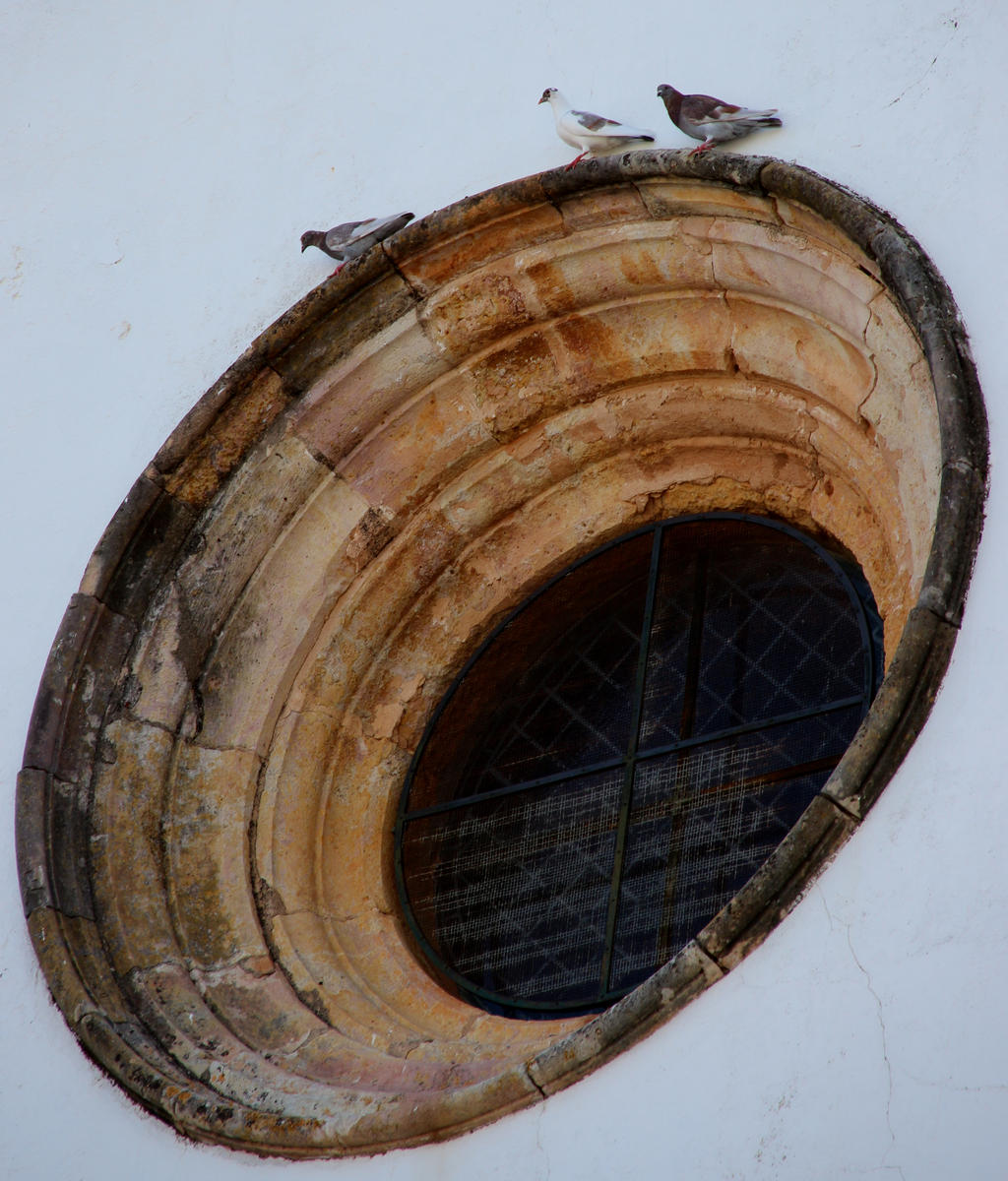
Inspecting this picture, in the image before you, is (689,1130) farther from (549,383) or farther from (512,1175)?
(549,383)

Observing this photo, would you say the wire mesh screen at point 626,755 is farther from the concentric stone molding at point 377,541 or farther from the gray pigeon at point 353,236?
the gray pigeon at point 353,236

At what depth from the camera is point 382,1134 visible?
3797mm

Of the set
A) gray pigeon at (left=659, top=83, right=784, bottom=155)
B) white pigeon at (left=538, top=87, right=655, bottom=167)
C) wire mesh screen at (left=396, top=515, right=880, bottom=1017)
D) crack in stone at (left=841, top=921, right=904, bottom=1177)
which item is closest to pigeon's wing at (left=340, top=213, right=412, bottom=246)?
white pigeon at (left=538, top=87, right=655, bottom=167)

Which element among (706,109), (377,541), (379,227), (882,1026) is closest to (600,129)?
(706,109)

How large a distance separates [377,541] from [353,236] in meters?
0.98

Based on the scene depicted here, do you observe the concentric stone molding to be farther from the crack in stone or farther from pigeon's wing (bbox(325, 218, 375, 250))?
the crack in stone

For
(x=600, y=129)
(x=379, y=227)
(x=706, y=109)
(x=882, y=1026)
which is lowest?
(x=882, y=1026)

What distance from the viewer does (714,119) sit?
14.6 ft

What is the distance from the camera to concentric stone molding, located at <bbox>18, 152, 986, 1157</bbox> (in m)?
4.24

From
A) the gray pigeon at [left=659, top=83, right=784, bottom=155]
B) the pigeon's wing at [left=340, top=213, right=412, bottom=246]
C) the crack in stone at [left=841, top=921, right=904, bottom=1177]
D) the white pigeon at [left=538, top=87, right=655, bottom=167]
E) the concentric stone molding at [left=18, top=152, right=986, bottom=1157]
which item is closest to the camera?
the crack in stone at [left=841, top=921, right=904, bottom=1177]

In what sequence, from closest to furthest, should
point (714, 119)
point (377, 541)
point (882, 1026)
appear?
point (882, 1026), point (714, 119), point (377, 541)

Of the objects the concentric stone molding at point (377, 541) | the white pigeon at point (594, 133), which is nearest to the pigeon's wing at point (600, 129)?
the white pigeon at point (594, 133)

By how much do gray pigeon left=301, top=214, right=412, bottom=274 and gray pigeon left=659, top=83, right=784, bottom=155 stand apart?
3.25 feet

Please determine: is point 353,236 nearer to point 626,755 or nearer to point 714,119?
point 714,119
